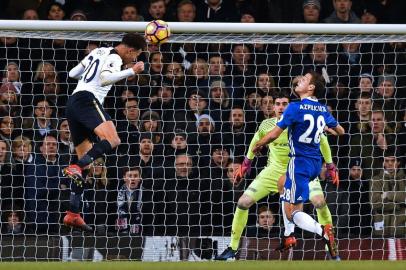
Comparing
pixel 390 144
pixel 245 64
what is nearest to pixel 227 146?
pixel 245 64

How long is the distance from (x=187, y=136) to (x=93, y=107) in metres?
2.47

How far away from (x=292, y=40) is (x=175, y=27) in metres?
1.42

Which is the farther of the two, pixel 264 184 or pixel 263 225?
pixel 263 225

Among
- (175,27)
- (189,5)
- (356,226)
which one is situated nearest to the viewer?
(175,27)

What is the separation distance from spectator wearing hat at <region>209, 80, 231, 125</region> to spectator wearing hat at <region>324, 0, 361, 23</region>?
6.09ft

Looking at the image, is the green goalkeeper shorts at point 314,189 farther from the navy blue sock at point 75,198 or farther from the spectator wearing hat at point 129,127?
the navy blue sock at point 75,198


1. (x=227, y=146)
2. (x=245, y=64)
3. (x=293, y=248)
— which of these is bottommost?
(x=293, y=248)

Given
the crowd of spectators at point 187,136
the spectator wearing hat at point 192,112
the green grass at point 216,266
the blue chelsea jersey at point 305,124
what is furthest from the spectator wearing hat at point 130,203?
the green grass at point 216,266

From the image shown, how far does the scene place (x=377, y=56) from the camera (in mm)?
15555

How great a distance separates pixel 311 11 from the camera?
15.2m

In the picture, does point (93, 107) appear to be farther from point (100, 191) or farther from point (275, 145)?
point (275, 145)

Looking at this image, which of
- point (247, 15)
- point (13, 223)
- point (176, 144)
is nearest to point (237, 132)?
point (176, 144)

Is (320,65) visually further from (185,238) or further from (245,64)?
(185,238)

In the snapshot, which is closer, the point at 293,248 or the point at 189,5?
the point at 293,248
